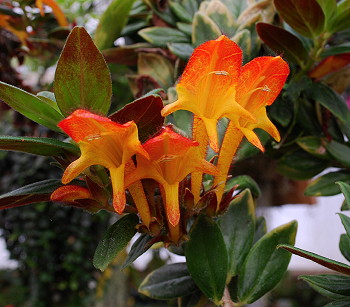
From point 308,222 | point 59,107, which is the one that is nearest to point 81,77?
point 59,107

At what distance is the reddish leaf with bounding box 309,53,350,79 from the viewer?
643mm

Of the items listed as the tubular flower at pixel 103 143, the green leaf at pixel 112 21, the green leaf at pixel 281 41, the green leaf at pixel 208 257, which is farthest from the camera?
the green leaf at pixel 112 21

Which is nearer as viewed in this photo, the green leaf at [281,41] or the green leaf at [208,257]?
the green leaf at [208,257]

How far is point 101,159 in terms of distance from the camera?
0.35 metres

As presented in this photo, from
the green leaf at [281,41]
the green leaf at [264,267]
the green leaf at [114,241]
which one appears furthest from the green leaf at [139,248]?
the green leaf at [281,41]

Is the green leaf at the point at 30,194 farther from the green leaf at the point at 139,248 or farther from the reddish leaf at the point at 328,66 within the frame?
the reddish leaf at the point at 328,66

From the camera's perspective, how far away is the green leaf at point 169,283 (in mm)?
525

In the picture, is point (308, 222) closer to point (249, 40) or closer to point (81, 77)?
point (249, 40)

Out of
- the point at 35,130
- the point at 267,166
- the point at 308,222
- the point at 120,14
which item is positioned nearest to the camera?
the point at 120,14

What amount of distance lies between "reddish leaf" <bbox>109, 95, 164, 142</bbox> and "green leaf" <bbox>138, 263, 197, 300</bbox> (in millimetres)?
230

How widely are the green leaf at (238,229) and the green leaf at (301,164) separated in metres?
0.18

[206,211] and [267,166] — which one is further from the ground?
[206,211]

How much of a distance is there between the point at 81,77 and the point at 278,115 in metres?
0.33

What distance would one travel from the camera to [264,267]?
1.60 ft
